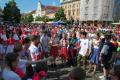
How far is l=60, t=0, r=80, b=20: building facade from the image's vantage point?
132562mm

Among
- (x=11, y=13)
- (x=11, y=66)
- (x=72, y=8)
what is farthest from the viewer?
(x=72, y=8)

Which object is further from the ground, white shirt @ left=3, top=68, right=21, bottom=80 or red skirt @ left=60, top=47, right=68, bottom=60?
white shirt @ left=3, top=68, right=21, bottom=80

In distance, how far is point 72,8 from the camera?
138 meters

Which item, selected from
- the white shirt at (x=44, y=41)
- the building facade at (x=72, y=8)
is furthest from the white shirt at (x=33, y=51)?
the building facade at (x=72, y=8)

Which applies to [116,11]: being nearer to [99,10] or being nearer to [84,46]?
[99,10]

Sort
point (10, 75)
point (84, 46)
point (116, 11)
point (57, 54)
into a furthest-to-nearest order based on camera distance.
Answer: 1. point (116, 11)
2. point (57, 54)
3. point (84, 46)
4. point (10, 75)

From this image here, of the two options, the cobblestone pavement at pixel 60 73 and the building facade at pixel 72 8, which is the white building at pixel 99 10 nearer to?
the building facade at pixel 72 8

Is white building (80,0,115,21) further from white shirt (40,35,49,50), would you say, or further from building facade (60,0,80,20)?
white shirt (40,35,49,50)

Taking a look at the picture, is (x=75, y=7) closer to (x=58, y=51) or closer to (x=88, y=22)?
(x=88, y=22)

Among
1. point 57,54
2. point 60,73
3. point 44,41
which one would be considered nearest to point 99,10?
point 57,54

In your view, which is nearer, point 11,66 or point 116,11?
point 11,66

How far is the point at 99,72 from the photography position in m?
13.8

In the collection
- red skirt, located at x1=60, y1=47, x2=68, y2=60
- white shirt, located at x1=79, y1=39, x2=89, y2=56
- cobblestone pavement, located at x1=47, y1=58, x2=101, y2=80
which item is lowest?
cobblestone pavement, located at x1=47, y1=58, x2=101, y2=80

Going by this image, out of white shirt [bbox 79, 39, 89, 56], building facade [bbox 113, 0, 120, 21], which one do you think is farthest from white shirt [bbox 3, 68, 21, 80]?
building facade [bbox 113, 0, 120, 21]
